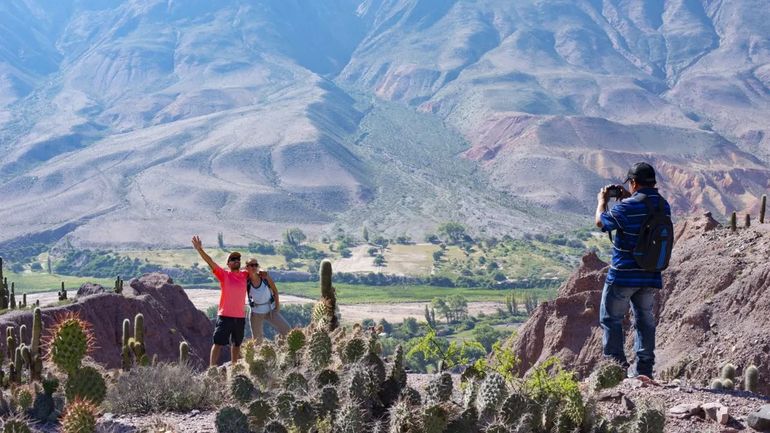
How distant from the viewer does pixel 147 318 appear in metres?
31.1

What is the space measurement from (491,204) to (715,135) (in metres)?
48.4

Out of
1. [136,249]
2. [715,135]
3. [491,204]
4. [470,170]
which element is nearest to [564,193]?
[491,204]

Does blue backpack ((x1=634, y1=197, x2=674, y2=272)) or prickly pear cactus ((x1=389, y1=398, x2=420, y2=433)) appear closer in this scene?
prickly pear cactus ((x1=389, y1=398, x2=420, y2=433))

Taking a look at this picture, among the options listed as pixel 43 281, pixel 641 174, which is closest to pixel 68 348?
pixel 641 174

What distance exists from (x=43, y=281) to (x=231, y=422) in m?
86.6

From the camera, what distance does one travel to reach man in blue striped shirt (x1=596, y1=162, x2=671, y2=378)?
10297 millimetres

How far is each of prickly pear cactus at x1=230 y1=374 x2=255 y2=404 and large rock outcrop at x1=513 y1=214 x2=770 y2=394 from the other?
11259 millimetres

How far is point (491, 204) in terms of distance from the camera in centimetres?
13712

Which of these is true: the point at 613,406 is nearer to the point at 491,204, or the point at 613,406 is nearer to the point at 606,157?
the point at 491,204

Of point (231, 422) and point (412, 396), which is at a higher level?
point (412, 396)

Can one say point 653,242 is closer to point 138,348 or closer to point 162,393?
point 162,393

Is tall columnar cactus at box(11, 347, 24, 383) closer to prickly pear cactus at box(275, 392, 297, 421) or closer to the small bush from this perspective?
the small bush

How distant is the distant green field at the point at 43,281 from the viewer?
8575cm

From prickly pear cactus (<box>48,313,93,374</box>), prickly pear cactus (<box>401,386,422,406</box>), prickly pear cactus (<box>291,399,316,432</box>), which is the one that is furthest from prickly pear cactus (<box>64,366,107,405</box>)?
prickly pear cactus (<box>401,386,422,406</box>)
